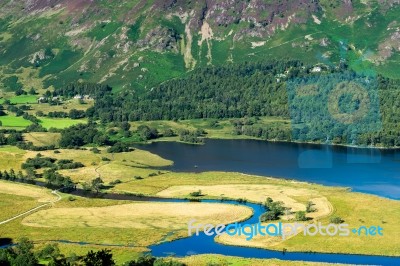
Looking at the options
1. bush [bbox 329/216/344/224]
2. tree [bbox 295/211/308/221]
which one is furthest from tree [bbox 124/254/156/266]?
bush [bbox 329/216/344/224]

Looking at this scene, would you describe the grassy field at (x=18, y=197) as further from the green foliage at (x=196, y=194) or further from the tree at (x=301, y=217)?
the tree at (x=301, y=217)

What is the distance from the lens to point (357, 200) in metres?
151

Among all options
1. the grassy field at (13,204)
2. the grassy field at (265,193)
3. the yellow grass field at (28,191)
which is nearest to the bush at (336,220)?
the grassy field at (265,193)

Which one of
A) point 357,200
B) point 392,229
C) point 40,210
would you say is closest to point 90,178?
point 40,210

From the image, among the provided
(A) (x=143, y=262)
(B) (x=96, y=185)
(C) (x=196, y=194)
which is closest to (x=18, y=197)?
(B) (x=96, y=185)

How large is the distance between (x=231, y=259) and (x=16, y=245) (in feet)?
132

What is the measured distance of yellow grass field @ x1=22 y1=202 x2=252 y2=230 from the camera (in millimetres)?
136125

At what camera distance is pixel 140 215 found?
142750 millimetres

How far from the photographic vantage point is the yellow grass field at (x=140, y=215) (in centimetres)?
13612

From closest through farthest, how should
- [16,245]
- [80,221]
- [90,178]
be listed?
[16,245]
[80,221]
[90,178]

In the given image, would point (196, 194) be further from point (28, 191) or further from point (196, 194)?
point (28, 191)

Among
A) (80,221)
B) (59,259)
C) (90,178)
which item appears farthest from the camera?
(90,178)

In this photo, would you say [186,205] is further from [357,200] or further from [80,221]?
[357,200]

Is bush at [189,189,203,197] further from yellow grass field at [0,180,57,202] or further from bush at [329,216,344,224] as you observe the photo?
bush at [329,216,344,224]
